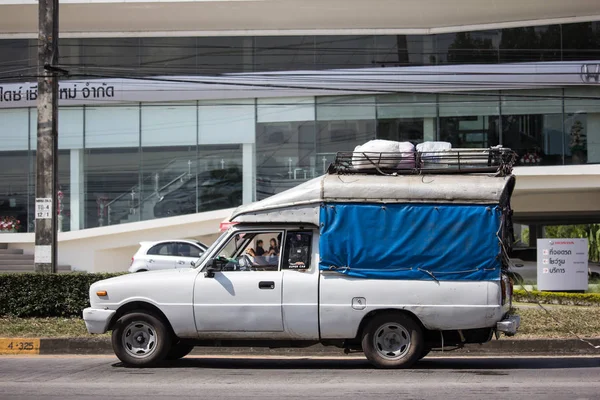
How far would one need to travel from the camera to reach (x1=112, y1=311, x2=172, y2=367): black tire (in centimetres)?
1101

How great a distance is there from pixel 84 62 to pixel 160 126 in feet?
12.4

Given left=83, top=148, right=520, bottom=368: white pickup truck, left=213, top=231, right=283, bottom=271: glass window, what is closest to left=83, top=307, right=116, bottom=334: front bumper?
left=83, top=148, right=520, bottom=368: white pickup truck

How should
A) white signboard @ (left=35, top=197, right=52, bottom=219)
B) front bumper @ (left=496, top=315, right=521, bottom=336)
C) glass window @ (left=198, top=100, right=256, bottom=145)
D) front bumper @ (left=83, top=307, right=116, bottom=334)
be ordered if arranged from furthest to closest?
1. glass window @ (left=198, top=100, right=256, bottom=145)
2. white signboard @ (left=35, top=197, right=52, bottom=219)
3. front bumper @ (left=83, top=307, right=116, bottom=334)
4. front bumper @ (left=496, top=315, right=521, bottom=336)

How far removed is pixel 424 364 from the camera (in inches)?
457

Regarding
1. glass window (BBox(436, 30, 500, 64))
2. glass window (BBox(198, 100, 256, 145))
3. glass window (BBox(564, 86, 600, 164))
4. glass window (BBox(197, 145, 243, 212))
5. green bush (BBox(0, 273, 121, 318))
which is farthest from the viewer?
glass window (BBox(198, 100, 256, 145))

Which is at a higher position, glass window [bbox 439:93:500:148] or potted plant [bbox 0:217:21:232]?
glass window [bbox 439:93:500:148]

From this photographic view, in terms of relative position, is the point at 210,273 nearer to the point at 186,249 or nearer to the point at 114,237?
the point at 186,249

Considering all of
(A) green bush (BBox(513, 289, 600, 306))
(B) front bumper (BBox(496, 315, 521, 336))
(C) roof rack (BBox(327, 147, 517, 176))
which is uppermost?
(C) roof rack (BBox(327, 147, 517, 176))

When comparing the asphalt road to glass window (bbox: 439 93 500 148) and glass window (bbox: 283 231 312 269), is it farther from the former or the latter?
glass window (bbox: 439 93 500 148)

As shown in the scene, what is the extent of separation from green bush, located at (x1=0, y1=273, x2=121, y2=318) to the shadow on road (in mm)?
4320

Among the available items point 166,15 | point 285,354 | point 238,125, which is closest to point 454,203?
point 285,354


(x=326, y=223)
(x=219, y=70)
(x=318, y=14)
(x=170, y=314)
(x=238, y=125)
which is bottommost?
(x=170, y=314)

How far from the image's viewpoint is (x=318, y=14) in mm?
29781

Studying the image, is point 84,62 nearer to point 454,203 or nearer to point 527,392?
point 454,203
